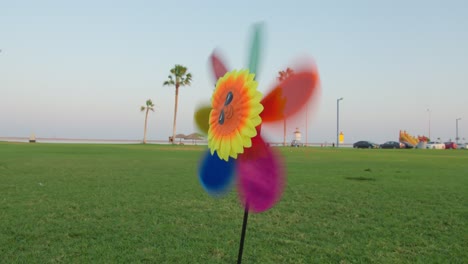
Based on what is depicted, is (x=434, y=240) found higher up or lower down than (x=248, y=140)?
lower down

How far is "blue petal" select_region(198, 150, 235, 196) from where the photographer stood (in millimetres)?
1610

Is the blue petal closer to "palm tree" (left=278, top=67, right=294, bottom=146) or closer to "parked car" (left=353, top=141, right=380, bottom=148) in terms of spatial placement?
"palm tree" (left=278, top=67, right=294, bottom=146)

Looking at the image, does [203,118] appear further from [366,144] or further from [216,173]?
[366,144]

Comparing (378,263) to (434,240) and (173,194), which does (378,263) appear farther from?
(173,194)

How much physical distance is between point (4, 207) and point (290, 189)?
4.26m

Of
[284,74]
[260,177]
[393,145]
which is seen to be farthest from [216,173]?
[393,145]

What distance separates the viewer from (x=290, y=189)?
683 centimetres

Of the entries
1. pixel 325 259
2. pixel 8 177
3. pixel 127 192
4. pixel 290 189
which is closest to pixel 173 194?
pixel 127 192

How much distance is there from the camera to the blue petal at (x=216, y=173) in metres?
1.61

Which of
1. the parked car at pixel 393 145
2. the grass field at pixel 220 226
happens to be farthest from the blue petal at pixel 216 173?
the parked car at pixel 393 145

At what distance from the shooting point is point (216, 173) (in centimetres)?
167

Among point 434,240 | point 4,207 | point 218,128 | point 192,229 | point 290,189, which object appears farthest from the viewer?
point 290,189

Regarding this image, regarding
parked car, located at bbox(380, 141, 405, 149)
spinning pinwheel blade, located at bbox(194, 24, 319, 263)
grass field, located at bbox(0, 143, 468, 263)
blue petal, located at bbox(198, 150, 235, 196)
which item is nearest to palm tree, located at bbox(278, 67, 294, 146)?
spinning pinwheel blade, located at bbox(194, 24, 319, 263)

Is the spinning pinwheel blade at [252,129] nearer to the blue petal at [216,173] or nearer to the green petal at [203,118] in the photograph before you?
the blue petal at [216,173]
